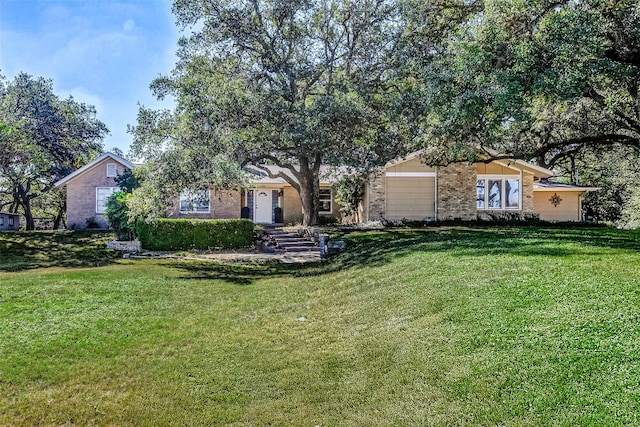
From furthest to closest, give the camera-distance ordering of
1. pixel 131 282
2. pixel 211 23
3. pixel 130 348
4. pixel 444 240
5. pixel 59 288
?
pixel 211 23 → pixel 444 240 → pixel 131 282 → pixel 59 288 → pixel 130 348

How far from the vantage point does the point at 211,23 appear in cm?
1777

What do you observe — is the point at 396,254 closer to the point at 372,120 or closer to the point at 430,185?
the point at 372,120

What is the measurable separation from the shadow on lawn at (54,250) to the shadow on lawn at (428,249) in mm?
4027

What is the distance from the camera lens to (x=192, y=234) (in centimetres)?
1889

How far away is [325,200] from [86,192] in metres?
14.4

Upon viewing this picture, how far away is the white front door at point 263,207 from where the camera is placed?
26703 mm

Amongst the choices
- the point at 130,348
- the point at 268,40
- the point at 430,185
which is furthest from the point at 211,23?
the point at 130,348

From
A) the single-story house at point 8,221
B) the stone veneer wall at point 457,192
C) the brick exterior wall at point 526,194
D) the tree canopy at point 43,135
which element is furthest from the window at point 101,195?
the brick exterior wall at point 526,194

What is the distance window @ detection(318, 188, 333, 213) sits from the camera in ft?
90.1

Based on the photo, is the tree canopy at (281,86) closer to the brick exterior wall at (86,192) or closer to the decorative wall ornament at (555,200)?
the brick exterior wall at (86,192)

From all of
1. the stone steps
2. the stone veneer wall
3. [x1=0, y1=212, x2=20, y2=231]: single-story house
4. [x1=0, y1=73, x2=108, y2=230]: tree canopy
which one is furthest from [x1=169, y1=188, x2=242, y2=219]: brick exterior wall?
[x1=0, y1=212, x2=20, y2=231]: single-story house

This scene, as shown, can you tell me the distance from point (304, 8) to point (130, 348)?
53.1 ft

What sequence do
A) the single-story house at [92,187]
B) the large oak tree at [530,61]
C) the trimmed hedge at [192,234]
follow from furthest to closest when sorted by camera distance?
the single-story house at [92,187] < the trimmed hedge at [192,234] < the large oak tree at [530,61]

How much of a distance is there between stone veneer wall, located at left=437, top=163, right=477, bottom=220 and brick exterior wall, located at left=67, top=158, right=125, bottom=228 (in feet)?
60.6
